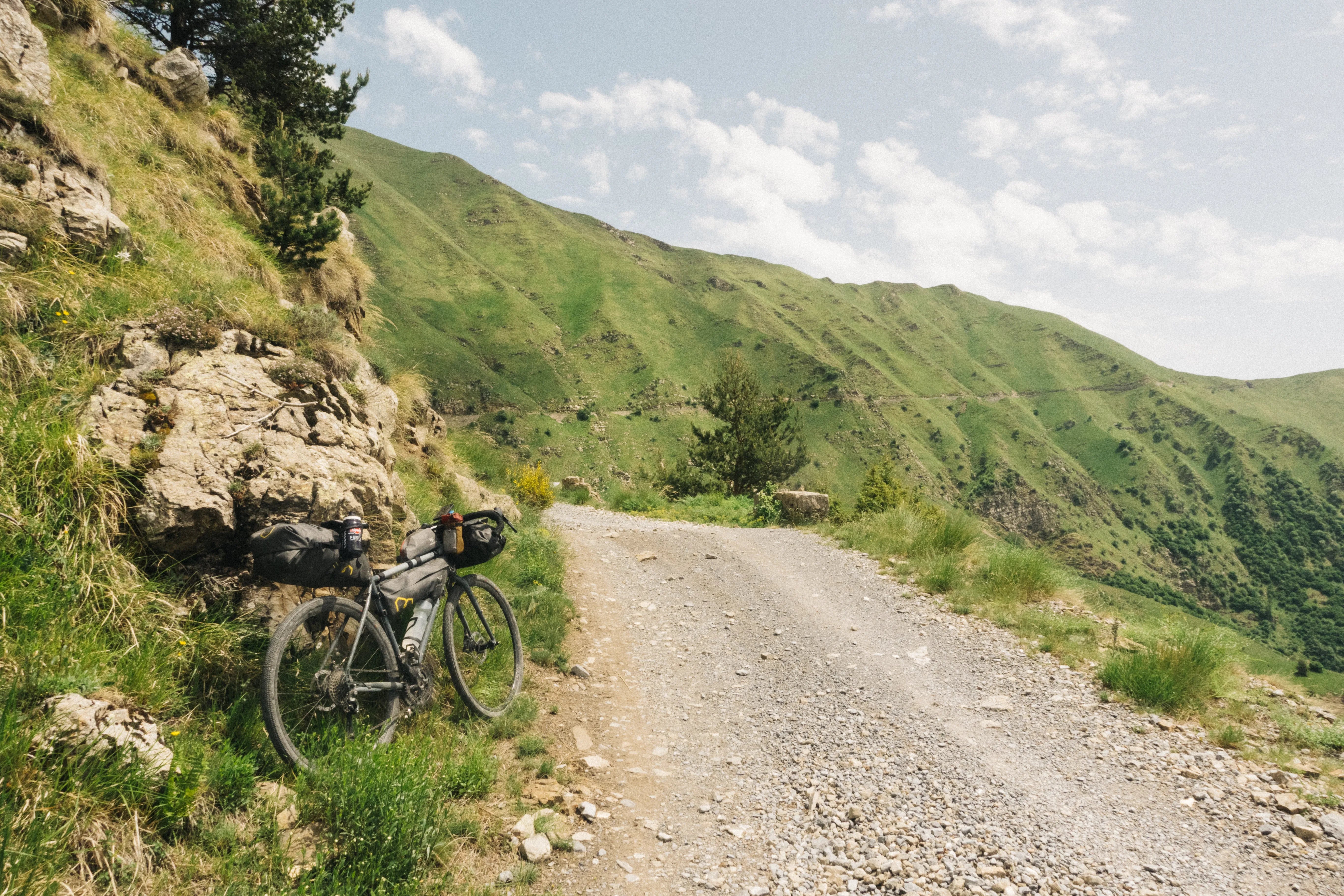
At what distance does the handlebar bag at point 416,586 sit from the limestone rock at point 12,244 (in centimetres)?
417

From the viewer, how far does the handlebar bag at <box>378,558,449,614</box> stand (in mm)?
4684

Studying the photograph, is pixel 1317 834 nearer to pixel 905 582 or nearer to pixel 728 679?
pixel 728 679

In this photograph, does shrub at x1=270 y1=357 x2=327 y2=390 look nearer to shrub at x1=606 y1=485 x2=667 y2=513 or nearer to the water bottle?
the water bottle

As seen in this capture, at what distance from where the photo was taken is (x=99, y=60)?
8.99 meters

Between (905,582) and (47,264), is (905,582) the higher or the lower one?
the lower one

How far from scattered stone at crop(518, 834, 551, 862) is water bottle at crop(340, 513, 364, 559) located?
2303mm

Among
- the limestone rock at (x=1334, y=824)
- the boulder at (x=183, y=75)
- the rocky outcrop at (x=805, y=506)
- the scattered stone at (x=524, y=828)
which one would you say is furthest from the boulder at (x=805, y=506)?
the boulder at (x=183, y=75)

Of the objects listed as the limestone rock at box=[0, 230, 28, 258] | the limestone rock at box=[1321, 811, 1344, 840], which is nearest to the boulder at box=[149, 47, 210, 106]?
the limestone rock at box=[0, 230, 28, 258]

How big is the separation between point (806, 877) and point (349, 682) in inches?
132

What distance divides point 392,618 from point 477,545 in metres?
1.07

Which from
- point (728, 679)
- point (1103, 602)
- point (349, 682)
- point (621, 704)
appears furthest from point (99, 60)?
point (1103, 602)

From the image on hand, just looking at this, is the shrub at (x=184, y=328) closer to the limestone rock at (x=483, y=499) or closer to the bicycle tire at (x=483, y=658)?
the bicycle tire at (x=483, y=658)

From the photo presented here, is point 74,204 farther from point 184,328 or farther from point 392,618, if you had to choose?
point 392,618

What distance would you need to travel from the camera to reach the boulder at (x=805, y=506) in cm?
1714
